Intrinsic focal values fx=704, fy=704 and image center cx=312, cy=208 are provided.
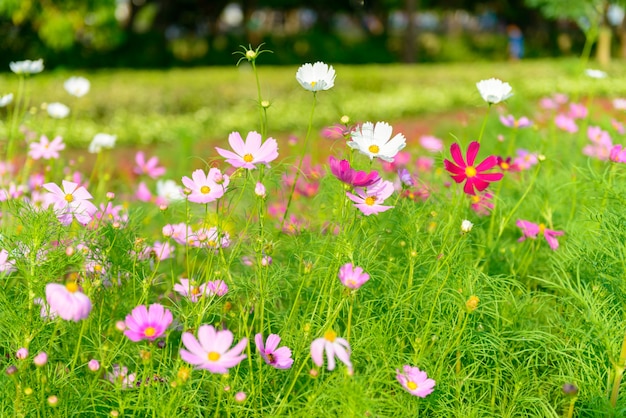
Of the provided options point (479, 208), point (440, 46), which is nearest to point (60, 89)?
point (479, 208)

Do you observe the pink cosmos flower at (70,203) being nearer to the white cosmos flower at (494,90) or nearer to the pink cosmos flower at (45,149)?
the pink cosmos flower at (45,149)

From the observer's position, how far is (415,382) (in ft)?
4.04

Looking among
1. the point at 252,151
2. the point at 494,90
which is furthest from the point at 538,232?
the point at 252,151

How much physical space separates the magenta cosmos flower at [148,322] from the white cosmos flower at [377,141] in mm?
467

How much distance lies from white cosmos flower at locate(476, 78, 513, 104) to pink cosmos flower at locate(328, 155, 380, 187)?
0.42 metres

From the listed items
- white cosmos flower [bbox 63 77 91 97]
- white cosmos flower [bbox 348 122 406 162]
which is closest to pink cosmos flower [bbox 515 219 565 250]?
white cosmos flower [bbox 348 122 406 162]

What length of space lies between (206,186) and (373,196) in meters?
0.33

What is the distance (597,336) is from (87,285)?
3.27 feet

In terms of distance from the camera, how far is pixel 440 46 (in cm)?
2003

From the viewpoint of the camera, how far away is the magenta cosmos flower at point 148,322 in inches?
46.6

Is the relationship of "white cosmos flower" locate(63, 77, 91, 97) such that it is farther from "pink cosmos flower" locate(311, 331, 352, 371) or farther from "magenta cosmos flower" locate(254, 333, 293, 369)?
"pink cosmos flower" locate(311, 331, 352, 371)

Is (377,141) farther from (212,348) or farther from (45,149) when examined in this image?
(45,149)

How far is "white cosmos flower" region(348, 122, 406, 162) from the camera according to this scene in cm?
133

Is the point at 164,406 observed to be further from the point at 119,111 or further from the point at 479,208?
the point at 119,111
